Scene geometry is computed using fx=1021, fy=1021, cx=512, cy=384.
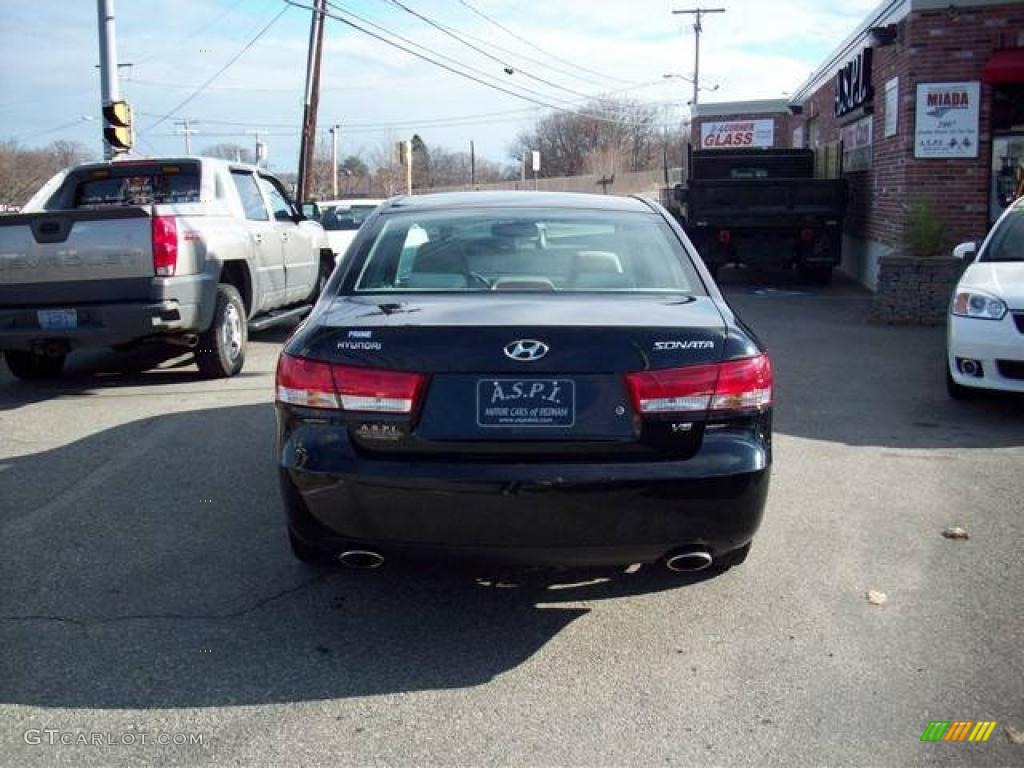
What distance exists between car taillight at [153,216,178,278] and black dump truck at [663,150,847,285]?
32.9ft

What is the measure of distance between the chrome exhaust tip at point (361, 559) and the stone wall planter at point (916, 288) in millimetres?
10182

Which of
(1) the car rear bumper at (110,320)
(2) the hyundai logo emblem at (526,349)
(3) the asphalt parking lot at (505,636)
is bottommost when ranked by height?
(3) the asphalt parking lot at (505,636)

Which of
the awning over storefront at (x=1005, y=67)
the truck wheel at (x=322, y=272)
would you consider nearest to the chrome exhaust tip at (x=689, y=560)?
the truck wheel at (x=322, y=272)

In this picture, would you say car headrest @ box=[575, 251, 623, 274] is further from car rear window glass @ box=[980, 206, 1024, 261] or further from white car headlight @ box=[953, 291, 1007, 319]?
car rear window glass @ box=[980, 206, 1024, 261]

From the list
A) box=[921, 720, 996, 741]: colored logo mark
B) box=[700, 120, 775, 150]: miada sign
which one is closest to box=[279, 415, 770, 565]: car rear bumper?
box=[921, 720, 996, 741]: colored logo mark

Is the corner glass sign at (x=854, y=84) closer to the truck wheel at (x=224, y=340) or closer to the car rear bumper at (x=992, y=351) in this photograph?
the car rear bumper at (x=992, y=351)

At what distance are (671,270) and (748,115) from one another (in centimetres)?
3118

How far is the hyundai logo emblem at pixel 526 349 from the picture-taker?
11.3ft

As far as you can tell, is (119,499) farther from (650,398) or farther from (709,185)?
(709,185)

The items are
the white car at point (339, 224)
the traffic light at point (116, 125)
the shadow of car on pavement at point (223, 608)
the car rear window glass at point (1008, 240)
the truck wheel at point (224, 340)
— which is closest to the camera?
the shadow of car on pavement at point (223, 608)

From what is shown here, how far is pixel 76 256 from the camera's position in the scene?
8070 mm

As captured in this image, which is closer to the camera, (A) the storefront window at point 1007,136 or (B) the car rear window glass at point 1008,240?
(B) the car rear window glass at point 1008,240

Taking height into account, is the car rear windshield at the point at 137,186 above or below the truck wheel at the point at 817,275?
above

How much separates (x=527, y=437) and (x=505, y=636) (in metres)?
0.90
